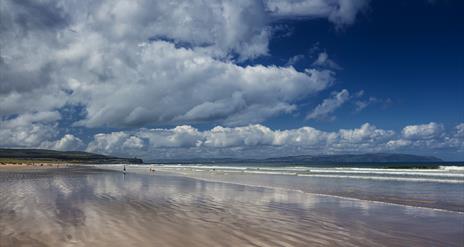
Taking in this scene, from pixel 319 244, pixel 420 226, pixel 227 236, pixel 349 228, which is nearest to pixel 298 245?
pixel 319 244

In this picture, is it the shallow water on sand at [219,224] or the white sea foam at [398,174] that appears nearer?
the shallow water on sand at [219,224]

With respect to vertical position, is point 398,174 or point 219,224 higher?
point 398,174

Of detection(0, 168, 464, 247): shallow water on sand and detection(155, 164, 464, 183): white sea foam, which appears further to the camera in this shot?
detection(155, 164, 464, 183): white sea foam

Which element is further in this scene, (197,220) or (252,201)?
(252,201)

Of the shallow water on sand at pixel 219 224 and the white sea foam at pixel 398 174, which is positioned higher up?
the white sea foam at pixel 398 174

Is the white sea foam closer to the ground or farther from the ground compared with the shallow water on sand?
farther from the ground

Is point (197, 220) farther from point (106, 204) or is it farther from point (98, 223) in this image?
point (106, 204)

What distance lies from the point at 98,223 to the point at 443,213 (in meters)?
13.5

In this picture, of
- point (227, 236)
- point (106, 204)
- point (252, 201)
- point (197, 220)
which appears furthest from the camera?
point (252, 201)

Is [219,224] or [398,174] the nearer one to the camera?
[219,224]

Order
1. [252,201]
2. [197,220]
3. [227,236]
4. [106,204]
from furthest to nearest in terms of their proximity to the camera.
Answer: [252,201] → [106,204] → [197,220] → [227,236]

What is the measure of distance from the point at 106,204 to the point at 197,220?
248 inches

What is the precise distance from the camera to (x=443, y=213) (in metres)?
17.0

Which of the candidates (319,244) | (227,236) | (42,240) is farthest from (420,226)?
(42,240)
